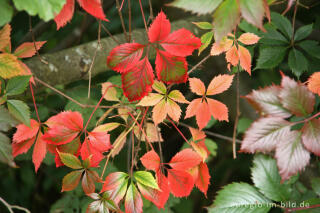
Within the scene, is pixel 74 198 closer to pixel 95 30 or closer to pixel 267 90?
pixel 267 90

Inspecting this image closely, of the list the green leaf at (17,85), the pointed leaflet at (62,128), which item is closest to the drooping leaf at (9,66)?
the green leaf at (17,85)

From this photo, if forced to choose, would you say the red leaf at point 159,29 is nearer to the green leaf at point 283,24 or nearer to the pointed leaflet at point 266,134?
the pointed leaflet at point 266,134

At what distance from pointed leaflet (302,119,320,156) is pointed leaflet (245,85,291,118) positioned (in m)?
0.04

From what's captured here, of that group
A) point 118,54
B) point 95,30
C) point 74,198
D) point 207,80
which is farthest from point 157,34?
point 95,30

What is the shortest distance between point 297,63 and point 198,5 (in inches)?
18.8

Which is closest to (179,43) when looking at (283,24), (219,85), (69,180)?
(219,85)

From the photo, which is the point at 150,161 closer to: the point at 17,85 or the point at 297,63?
the point at 17,85

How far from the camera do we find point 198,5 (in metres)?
0.49

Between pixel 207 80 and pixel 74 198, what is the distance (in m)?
0.74

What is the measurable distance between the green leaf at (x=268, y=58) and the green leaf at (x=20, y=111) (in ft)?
2.02

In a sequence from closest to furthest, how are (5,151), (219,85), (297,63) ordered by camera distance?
(5,151)
(219,85)
(297,63)

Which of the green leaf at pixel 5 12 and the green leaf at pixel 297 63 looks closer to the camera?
the green leaf at pixel 5 12

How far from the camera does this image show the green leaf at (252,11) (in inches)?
18.4

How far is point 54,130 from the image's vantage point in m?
0.61
